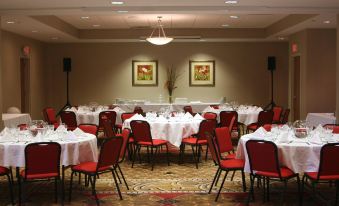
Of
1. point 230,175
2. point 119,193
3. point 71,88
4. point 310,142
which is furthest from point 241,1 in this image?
point 71,88

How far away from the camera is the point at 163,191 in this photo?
6707 mm

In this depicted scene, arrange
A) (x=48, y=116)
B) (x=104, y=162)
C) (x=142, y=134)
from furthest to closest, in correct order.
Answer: (x=48, y=116) < (x=142, y=134) < (x=104, y=162)

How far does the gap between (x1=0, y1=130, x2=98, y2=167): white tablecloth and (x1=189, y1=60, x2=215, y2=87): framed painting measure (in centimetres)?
1084

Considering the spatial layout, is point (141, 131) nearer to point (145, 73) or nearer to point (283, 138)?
point (283, 138)

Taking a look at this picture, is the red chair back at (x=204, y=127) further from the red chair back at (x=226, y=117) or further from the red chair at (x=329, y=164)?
the red chair at (x=329, y=164)

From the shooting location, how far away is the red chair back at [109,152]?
227 inches

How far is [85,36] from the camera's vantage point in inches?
634

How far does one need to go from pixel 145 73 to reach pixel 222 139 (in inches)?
414

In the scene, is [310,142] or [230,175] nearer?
[310,142]

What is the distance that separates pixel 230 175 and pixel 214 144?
1.76 m

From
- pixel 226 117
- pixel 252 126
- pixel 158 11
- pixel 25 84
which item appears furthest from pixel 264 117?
pixel 25 84

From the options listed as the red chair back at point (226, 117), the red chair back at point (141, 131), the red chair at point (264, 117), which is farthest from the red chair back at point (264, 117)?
the red chair back at point (141, 131)

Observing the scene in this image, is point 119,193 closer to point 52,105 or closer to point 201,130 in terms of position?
point 201,130

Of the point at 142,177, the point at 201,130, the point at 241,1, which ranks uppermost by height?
the point at 241,1
